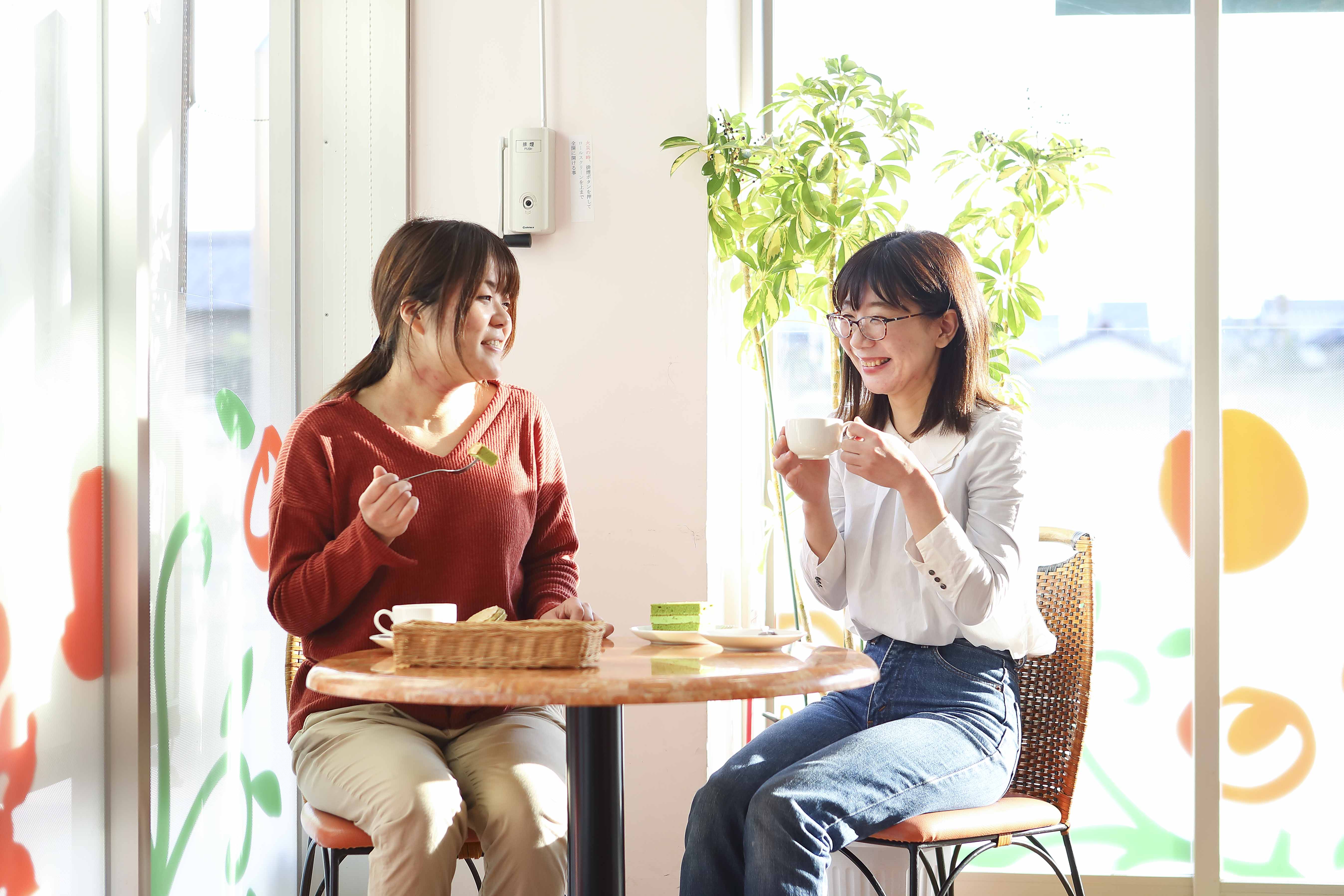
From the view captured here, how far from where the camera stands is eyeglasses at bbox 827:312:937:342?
1.78 meters

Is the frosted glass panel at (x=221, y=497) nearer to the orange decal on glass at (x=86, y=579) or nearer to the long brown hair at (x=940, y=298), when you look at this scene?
the orange decal on glass at (x=86, y=579)

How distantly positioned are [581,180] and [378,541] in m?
1.16

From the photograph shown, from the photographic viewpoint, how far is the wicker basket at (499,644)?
1.23 m

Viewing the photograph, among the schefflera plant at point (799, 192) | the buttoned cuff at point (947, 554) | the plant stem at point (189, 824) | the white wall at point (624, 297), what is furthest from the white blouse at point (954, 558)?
the plant stem at point (189, 824)

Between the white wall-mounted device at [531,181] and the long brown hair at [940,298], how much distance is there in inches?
32.3

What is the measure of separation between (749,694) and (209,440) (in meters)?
1.33

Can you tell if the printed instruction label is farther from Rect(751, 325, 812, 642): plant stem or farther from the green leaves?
the green leaves

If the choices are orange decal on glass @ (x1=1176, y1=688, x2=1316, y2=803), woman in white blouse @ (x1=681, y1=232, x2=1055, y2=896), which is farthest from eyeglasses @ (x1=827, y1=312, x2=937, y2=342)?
orange decal on glass @ (x1=1176, y1=688, x2=1316, y2=803)

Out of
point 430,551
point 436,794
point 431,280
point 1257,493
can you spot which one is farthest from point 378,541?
point 1257,493

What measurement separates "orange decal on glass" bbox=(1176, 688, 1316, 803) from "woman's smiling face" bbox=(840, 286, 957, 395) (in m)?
1.44

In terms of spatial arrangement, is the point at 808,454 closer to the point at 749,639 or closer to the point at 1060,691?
the point at 749,639

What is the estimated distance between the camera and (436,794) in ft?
4.61

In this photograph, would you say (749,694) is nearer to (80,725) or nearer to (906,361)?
(906,361)

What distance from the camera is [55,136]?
1570mm
